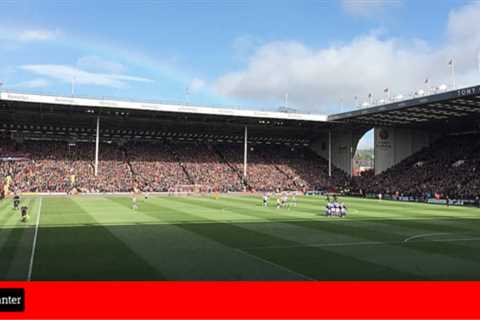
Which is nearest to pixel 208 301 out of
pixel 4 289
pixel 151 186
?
pixel 4 289

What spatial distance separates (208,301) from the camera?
1184 centimetres

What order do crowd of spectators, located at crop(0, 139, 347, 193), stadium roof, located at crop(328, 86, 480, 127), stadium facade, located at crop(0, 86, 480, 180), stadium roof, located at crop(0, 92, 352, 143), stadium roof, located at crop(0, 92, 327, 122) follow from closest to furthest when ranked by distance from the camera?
stadium roof, located at crop(328, 86, 480, 127), stadium roof, located at crop(0, 92, 327, 122), stadium facade, located at crop(0, 86, 480, 180), stadium roof, located at crop(0, 92, 352, 143), crowd of spectators, located at crop(0, 139, 347, 193)

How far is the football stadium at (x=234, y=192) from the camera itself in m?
17.7

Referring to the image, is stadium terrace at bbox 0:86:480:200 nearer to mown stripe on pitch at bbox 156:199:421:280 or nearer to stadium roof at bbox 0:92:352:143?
stadium roof at bbox 0:92:352:143

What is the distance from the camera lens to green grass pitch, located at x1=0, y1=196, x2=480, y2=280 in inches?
621

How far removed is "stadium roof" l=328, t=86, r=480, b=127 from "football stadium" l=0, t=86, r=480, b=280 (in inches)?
10.1

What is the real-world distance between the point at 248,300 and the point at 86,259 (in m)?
8.50

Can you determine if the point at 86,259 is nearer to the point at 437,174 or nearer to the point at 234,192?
the point at 234,192

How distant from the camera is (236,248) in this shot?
20703 mm

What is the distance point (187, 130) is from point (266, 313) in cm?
7890

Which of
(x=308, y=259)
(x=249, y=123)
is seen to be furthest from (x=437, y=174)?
(x=308, y=259)

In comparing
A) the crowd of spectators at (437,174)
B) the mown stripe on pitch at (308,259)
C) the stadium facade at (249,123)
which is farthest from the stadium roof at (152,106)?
the mown stripe on pitch at (308,259)

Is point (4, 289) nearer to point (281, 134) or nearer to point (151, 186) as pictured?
point (151, 186)

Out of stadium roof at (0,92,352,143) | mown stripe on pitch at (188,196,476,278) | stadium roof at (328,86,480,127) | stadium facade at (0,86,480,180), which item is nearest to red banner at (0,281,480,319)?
mown stripe on pitch at (188,196,476,278)
